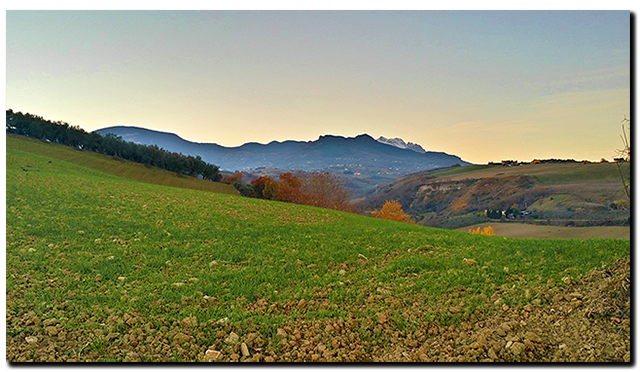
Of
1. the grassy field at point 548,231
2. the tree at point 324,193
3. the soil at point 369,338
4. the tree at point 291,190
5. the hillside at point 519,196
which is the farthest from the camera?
the hillside at point 519,196

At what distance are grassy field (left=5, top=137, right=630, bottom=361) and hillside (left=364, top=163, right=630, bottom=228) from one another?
8190 centimetres

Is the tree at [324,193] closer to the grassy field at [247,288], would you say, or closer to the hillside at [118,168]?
the hillside at [118,168]

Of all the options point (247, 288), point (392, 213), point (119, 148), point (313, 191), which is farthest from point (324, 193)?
point (119, 148)

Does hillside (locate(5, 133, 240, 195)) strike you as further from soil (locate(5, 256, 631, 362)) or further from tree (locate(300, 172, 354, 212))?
soil (locate(5, 256, 631, 362))

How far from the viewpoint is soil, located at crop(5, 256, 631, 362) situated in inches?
171

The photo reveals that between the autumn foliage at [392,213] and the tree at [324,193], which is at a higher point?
the tree at [324,193]

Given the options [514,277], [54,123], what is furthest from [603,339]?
[54,123]

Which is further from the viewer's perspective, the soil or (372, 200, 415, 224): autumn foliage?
(372, 200, 415, 224): autumn foliage

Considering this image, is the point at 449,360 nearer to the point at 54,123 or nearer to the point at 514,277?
the point at 514,277

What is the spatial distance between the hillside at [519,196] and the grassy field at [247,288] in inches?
3224

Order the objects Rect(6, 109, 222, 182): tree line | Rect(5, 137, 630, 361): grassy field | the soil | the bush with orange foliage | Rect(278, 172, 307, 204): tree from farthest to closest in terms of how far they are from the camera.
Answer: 1. Rect(6, 109, 222, 182): tree line
2. Rect(278, 172, 307, 204): tree
3. the bush with orange foliage
4. Rect(5, 137, 630, 361): grassy field
5. the soil

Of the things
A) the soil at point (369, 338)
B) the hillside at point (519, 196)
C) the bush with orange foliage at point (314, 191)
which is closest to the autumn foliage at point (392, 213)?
the bush with orange foliage at point (314, 191)

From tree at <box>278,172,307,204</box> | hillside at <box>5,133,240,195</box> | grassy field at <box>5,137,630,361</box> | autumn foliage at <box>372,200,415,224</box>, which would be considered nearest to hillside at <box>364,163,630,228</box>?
autumn foliage at <box>372,200,415,224</box>

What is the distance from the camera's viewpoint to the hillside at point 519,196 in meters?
94.8
